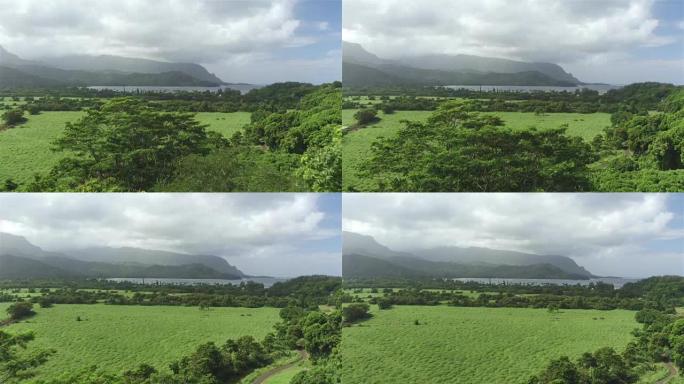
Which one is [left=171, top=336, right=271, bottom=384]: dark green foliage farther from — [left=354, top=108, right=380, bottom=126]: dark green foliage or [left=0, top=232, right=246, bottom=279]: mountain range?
[left=354, top=108, right=380, bottom=126]: dark green foliage

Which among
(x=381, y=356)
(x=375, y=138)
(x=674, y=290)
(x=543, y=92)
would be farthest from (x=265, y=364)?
(x=674, y=290)

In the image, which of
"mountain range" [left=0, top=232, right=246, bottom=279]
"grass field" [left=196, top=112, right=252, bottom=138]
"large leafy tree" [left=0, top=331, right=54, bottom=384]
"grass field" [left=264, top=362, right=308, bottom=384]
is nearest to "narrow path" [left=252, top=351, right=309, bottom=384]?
"grass field" [left=264, top=362, right=308, bottom=384]

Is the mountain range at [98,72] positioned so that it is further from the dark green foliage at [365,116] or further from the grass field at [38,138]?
the dark green foliage at [365,116]

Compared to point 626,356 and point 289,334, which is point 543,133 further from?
point 289,334

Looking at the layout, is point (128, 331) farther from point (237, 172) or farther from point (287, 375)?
point (237, 172)

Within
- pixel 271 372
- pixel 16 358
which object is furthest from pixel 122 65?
pixel 271 372
